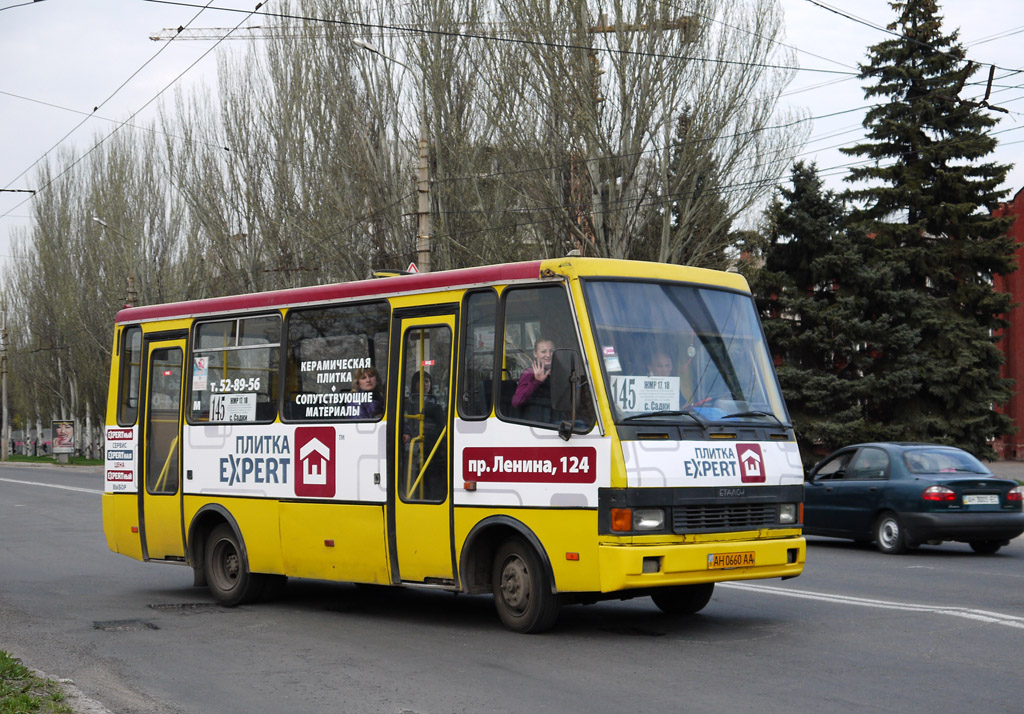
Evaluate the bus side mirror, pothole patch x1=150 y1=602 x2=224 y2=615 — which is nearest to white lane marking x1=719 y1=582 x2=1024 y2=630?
the bus side mirror

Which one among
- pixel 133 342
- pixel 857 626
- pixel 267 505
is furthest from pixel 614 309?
pixel 133 342

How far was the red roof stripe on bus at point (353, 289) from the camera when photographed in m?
9.71

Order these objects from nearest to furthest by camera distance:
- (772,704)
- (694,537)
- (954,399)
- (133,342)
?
(772,704) → (694,537) → (133,342) → (954,399)

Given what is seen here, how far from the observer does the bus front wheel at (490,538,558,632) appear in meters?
9.21

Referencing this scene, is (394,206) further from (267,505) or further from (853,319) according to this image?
(267,505)

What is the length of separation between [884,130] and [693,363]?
2960 cm

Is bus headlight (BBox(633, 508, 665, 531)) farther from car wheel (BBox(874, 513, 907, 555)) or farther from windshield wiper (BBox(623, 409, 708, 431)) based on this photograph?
car wheel (BBox(874, 513, 907, 555))

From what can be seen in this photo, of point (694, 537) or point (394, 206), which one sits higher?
point (394, 206)

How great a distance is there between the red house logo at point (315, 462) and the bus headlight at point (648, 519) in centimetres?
316

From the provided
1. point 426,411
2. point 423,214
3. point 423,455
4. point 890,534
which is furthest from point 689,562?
point 423,214

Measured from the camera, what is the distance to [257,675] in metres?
8.16

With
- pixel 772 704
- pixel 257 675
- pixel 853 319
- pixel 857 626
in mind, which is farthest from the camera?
pixel 853 319

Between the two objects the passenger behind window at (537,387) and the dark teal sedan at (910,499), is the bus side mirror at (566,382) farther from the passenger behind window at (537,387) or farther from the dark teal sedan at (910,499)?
the dark teal sedan at (910,499)

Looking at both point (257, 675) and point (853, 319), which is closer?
point (257, 675)
